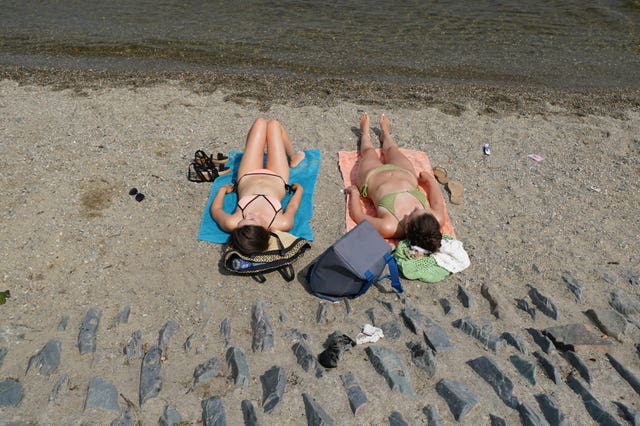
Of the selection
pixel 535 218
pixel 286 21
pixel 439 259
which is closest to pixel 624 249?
pixel 535 218

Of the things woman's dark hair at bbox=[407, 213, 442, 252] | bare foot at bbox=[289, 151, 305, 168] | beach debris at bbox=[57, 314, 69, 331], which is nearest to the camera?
beach debris at bbox=[57, 314, 69, 331]

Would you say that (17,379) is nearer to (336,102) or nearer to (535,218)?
(535,218)

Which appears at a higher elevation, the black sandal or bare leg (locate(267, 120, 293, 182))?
bare leg (locate(267, 120, 293, 182))

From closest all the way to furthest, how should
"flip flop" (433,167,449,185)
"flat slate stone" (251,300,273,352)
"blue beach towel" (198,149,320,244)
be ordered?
"flat slate stone" (251,300,273,352) < "blue beach towel" (198,149,320,244) < "flip flop" (433,167,449,185)

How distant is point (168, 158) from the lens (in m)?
7.35

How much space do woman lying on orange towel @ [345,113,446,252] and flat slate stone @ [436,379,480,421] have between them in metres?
1.87

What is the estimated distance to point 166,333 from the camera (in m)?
4.49

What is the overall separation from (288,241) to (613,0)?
17.0 meters

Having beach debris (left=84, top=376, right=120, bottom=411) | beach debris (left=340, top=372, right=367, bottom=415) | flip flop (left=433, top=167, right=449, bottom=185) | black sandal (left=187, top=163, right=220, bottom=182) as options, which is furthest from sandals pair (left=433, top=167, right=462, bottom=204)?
beach debris (left=84, top=376, right=120, bottom=411)

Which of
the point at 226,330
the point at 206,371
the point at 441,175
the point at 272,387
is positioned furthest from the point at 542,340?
the point at 441,175

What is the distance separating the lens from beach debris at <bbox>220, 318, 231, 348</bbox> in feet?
14.6

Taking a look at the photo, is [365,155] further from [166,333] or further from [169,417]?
[169,417]

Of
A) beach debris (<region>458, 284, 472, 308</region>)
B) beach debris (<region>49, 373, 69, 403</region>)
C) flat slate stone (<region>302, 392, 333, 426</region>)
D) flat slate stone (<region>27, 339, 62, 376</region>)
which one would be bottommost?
flat slate stone (<region>27, 339, 62, 376</region>)

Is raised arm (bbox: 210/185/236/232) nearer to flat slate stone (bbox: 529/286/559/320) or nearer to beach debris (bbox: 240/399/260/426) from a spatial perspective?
beach debris (bbox: 240/399/260/426)
